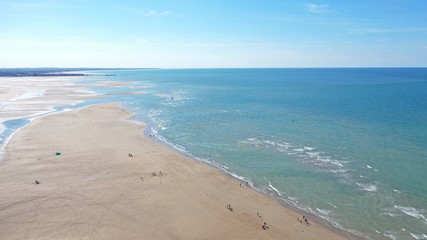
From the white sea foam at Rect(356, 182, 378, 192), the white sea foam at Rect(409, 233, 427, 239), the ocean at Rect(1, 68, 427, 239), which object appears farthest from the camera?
the white sea foam at Rect(356, 182, 378, 192)

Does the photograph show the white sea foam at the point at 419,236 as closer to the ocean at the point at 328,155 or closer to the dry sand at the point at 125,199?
the ocean at the point at 328,155

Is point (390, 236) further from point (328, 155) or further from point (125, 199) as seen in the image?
point (125, 199)

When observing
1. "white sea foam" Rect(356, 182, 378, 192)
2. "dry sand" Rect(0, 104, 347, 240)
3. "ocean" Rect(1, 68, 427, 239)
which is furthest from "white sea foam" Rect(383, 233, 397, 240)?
"white sea foam" Rect(356, 182, 378, 192)

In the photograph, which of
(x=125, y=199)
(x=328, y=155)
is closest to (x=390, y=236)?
(x=328, y=155)

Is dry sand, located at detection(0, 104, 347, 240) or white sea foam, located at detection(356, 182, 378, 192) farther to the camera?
white sea foam, located at detection(356, 182, 378, 192)

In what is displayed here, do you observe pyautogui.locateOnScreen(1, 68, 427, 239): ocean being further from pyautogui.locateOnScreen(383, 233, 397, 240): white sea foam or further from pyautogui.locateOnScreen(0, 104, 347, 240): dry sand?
pyautogui.locateOnScreen(0, 104, 347, 240): dry sand

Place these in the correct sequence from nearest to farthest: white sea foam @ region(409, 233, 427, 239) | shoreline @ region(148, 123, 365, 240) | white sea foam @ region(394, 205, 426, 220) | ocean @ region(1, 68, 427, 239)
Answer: white sea foam @ region(409, 233, 427, 239)
shoreline @ region(148, 123, 365, 240)
white sea foam @ region(394, 205, 426, 220)
ocean @ region(1, 68, 427, 239)

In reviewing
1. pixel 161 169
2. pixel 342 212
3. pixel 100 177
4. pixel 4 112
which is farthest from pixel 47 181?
pixel 4 112

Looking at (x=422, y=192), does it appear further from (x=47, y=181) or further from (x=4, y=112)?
(x=4, y=112)
